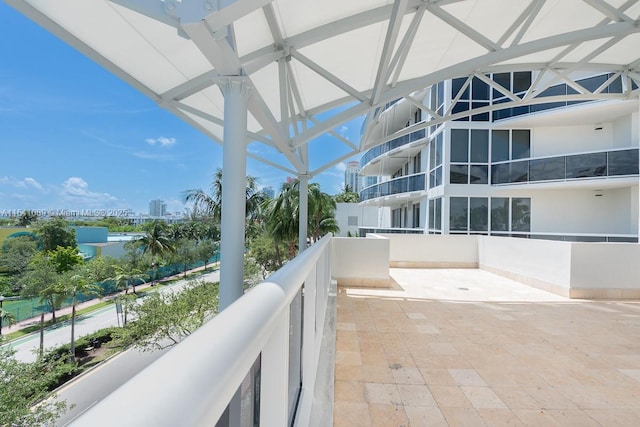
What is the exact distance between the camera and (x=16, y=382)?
38.8 ft

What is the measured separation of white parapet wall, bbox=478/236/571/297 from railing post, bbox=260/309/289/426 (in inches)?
274

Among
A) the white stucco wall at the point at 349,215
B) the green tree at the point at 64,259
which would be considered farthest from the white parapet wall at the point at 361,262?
the green tree at the point at 64,259

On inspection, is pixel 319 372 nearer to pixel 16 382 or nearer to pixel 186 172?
pixel 16 382

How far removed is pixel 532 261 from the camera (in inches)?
290

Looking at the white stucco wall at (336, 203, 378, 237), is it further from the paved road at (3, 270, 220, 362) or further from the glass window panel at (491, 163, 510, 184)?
the glass window panel at (491, 163, 510, 184)

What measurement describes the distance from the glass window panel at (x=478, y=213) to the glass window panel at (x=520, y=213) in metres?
0.93

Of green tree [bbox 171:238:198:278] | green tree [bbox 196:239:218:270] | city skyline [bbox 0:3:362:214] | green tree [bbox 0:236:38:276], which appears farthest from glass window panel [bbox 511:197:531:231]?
city skyline [bbox 0:3:362:214]

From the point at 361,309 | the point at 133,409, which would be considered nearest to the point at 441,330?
the point at 361,309

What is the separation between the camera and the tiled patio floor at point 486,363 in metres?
2.60

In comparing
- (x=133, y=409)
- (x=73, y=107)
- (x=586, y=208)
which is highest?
(x=73, y=107)

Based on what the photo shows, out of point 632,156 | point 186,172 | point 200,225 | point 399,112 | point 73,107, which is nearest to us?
point 632,156

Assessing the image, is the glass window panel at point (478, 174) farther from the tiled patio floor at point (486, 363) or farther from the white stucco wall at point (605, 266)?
the tiled patio floor at point (486, 363)

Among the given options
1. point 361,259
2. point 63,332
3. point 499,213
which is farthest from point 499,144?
point 63,332

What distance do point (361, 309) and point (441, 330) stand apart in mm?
1381
